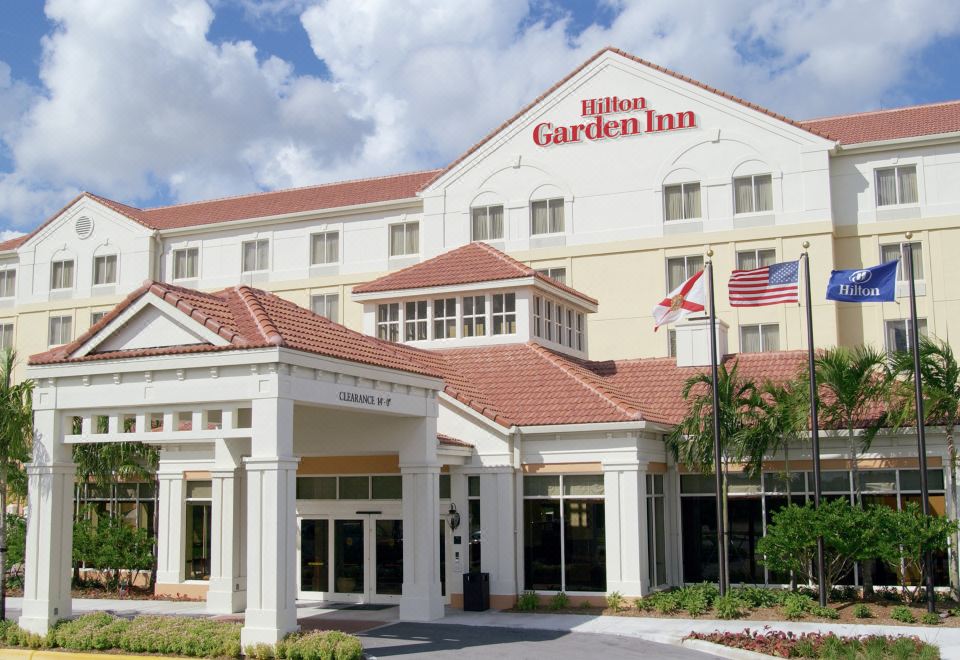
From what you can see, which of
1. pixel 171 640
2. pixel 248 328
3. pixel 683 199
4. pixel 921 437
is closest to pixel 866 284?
pixel 921 437

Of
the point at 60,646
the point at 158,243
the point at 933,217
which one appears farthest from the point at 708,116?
the point at 60,646

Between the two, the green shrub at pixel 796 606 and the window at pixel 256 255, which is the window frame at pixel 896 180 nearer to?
the green shrub at pixel 796 606

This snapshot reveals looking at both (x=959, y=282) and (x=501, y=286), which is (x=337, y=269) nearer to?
(x=501, y=286)

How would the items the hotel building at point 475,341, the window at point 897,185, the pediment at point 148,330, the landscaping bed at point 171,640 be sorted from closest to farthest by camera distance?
the landscaping bed at point 171,640 < the pediment at point 148,330 < the hotel building at point 475,341 < the window at point 897,185

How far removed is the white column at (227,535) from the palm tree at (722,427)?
34.3 feet

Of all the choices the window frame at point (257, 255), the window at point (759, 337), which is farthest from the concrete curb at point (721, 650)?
the window frame at point (257, 255)

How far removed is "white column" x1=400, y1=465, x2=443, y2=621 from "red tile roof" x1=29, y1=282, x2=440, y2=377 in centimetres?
246

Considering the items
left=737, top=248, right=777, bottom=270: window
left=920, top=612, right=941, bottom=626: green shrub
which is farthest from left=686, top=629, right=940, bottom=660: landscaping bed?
left=737, top=248, right=777, bottom=270: window

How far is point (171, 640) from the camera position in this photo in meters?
17.9

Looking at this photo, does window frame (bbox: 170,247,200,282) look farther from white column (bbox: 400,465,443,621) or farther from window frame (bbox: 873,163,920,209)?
white column (bbox: 400,465,443,621)

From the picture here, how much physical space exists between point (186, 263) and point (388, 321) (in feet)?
78.4

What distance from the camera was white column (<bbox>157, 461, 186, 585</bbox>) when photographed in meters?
27.7

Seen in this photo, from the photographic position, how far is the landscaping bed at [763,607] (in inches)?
837

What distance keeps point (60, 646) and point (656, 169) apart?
2944 centimetres
